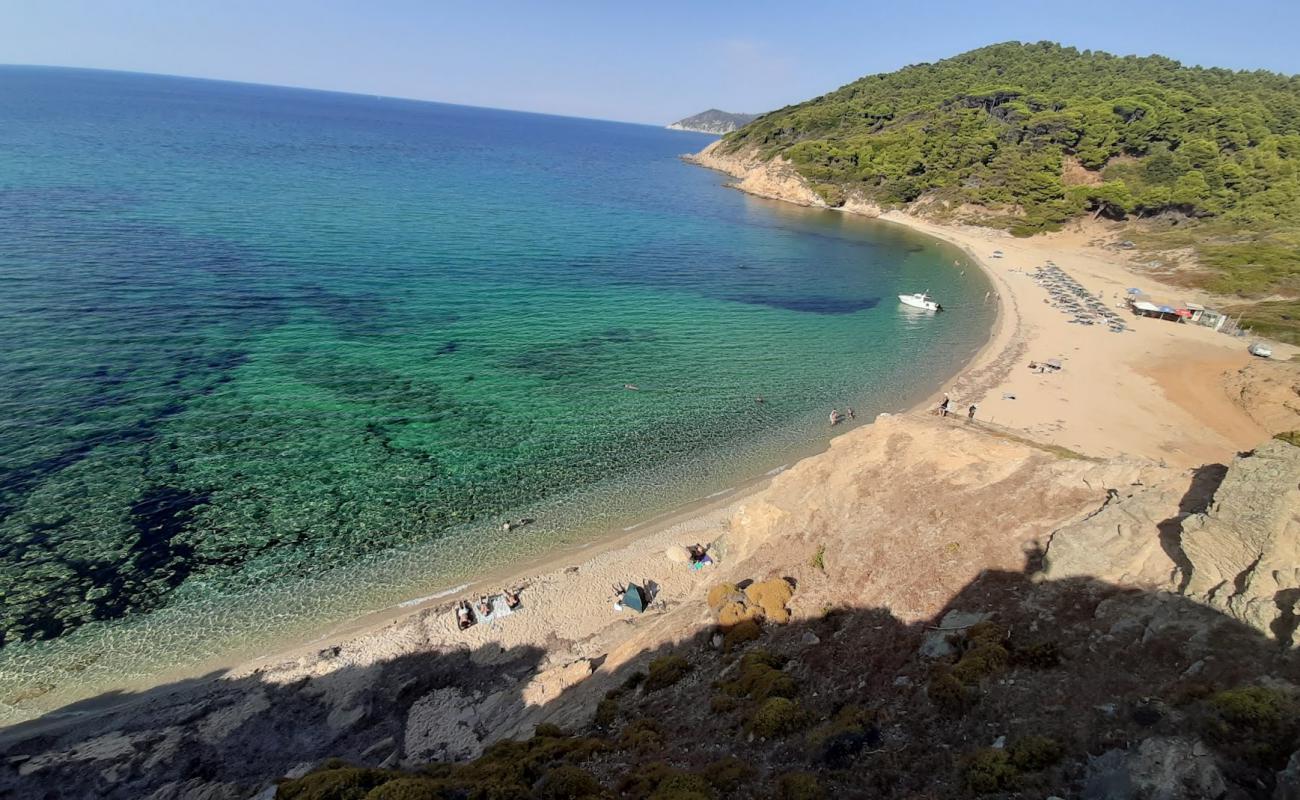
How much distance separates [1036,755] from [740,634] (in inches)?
346

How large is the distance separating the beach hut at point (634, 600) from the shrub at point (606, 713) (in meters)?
8.20

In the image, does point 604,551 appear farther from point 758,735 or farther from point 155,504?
point 155,504

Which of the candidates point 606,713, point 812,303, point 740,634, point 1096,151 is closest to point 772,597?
point 740,634

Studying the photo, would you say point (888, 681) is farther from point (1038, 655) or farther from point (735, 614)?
point (735, 614)

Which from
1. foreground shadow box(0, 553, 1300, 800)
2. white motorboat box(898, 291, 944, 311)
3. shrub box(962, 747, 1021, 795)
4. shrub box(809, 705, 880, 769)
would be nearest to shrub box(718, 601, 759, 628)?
foreground shadow box(0, 553, 1300, 800)

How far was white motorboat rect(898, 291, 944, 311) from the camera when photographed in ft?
234

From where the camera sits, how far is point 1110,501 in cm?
1748

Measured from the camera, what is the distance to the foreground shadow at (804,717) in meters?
10.8

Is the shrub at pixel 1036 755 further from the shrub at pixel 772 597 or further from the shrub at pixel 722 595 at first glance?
the shrub at pixel 722 595

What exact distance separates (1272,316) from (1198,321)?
676cm

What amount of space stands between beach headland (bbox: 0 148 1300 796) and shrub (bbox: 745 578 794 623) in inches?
13.5

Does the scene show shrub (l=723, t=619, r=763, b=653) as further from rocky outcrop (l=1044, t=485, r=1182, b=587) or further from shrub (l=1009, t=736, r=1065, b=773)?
shrub (l=1009, t=736, r=1065, b=773)

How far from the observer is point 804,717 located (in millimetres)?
14086

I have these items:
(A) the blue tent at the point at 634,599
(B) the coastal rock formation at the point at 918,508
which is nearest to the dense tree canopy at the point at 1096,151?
(B) the coastal rock formation at the point at 918,508
